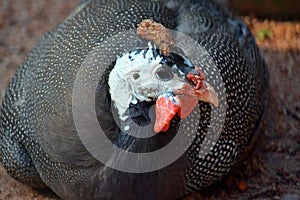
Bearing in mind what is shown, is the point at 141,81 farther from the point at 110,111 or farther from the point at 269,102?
the point at 269,102

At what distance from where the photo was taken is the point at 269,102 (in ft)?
12.8

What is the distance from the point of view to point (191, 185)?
2963mm

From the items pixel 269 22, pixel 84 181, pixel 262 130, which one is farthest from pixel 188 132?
pixel 269 22

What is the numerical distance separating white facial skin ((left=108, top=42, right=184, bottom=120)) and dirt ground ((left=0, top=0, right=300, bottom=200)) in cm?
95

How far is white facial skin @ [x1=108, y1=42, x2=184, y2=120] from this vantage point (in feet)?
8.19

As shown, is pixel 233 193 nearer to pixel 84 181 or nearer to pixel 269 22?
pixel 84 181

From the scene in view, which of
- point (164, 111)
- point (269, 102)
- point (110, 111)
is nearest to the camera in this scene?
point (164, 111)

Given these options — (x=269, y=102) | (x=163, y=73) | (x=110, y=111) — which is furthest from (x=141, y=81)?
(x=269, y=102)

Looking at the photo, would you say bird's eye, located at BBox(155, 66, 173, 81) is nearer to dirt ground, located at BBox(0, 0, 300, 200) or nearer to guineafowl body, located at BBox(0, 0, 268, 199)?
guineafowl body, located at BBox(0, 0, 268, 199)

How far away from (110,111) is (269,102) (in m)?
1.60

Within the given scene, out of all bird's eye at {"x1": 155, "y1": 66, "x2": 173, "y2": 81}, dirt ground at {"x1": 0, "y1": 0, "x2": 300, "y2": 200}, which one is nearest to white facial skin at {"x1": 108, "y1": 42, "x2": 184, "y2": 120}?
bird's eye at {"x1": 155, "y1": 66, "x2": 173, "y2": 81}

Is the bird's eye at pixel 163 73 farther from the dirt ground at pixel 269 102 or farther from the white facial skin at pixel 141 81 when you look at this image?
the dirt ground at pixel 269 102

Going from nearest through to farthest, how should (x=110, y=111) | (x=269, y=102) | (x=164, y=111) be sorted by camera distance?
1. (x=164, y=111)
2. (x=110, y=111)
3. (x=269, y=102)

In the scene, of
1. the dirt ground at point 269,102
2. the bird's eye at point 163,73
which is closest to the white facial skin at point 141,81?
the bird's eye at point 163,73
